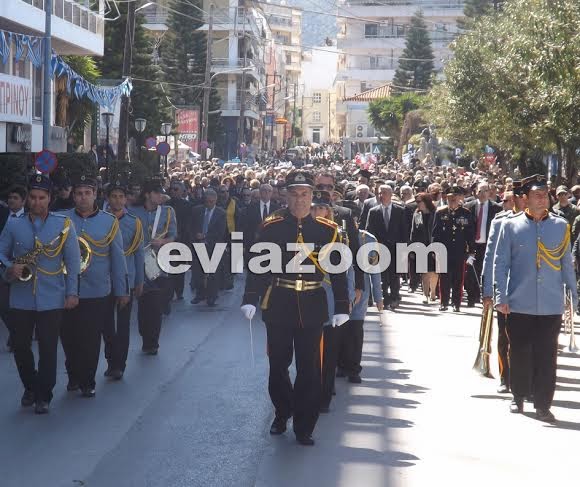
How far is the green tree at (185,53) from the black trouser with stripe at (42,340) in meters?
70.3

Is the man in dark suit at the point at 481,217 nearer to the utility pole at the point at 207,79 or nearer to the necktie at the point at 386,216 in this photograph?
the necktie at the point at 386,216

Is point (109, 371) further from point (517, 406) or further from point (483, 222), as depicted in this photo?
point (483, 222)

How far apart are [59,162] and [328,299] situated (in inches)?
834

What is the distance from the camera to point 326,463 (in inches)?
308

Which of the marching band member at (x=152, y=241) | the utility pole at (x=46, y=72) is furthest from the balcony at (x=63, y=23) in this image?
the marching band member at (x=152, y=241)

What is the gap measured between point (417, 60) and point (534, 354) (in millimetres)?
93867

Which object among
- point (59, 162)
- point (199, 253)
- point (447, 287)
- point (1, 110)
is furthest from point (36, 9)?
point (447, 287)

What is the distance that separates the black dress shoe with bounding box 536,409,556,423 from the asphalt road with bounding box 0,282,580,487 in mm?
83

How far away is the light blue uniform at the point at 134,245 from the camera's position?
38.0 feet

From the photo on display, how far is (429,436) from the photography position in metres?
8.84

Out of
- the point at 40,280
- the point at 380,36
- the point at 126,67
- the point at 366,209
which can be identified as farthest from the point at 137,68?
the point at 380,36

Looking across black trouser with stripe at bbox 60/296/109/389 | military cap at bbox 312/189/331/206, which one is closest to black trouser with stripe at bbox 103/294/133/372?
black trouser with stripe at bbox 60/296/109/389

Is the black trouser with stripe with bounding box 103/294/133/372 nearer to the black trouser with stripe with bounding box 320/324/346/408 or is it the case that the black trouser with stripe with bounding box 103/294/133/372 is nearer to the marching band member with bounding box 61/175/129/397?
the marching band member with bounding box 61/175/129/397

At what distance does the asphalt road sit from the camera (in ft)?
24.6
